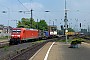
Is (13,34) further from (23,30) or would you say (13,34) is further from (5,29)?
(5,29)

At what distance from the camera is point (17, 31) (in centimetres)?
5572

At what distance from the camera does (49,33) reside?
11162 centimetres

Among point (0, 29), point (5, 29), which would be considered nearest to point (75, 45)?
point (0, 29)

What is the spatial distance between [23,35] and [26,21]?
11455cm

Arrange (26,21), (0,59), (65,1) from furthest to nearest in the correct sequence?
(26,21)
(65,1)
(0,59)

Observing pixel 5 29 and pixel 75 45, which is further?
pixel 5 29

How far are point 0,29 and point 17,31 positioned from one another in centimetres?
7690

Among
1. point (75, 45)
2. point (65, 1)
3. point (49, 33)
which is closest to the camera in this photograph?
point (75, 45)

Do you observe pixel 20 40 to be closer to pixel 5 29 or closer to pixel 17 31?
pixel 17 31

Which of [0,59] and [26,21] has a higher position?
[26,21]

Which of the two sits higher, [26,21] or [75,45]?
[26,21]

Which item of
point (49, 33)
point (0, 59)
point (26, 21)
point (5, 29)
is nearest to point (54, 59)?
point (0, 59)

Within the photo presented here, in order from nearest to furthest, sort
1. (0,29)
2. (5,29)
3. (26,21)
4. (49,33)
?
(49,33) < (0,29) < (5,29) < (26,21)

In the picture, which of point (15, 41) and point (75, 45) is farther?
point (15, 41)
